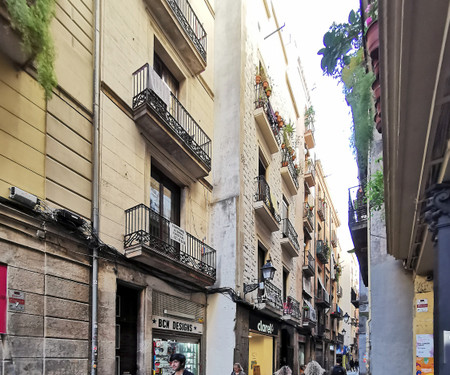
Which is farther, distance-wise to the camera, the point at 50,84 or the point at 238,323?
the point at 238,323

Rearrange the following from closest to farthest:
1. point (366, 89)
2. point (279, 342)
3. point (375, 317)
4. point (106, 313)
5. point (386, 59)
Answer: point (386, 59) < point (366, 89) < point (106, 313) < point (375, 317) < point (279, 342)

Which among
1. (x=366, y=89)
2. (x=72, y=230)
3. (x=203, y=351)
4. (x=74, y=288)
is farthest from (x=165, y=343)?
(x=366, y=89)

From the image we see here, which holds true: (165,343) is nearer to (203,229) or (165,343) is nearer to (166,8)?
(203,229)

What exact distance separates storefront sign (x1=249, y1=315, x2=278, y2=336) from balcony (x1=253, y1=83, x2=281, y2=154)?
274 inches

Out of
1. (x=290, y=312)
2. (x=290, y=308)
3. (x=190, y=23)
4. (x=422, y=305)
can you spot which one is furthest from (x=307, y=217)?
(x=422, y=305)

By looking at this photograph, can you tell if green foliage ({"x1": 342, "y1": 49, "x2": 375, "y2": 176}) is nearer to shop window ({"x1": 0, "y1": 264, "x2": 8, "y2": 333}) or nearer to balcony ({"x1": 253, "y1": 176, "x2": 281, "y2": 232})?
shop window ({"x1": 0, "y1": 264, "x2": 8, "y2": 333})

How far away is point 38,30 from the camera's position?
19.7 feet

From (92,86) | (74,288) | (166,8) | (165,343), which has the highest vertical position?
(166,8)

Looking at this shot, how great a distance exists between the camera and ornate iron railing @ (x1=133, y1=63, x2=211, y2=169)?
9.71m

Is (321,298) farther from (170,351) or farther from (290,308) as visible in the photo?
(170,351)

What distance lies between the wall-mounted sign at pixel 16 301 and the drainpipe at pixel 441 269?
534 centimetres

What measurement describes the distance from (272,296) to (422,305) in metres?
7.91

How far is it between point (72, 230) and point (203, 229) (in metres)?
6.16

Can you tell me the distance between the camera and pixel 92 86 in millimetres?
8328
